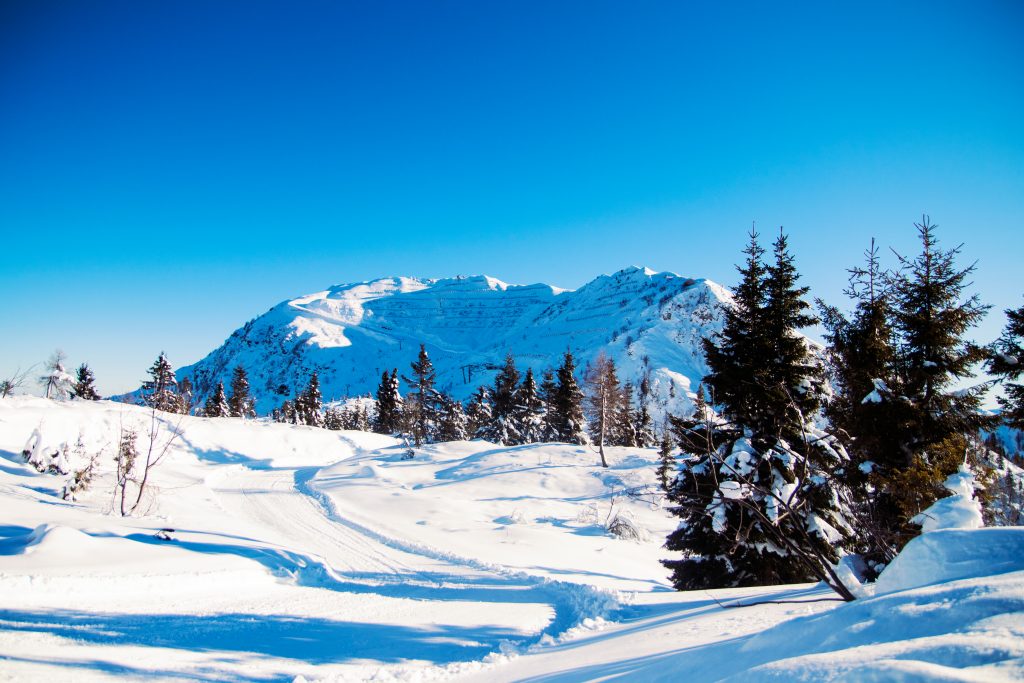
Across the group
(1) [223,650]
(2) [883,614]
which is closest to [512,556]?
(1) [223,650]

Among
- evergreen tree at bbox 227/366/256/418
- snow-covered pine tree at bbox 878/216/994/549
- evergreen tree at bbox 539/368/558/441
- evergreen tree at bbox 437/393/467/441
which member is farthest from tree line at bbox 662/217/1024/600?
evergreen tree at bbox 227/366/256/418

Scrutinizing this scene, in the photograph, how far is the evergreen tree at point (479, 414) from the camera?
54.4m

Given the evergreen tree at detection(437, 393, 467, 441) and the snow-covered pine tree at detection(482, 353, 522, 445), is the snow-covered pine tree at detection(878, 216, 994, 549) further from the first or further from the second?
the evergreen tree at detection(437, 393, 467, 441)

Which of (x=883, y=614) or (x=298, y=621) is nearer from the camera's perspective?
(x=883, y=614)

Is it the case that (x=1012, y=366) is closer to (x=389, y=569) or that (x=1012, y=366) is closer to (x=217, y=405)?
(x=389, y=569)

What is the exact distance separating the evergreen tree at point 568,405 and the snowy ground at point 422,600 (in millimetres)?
21726

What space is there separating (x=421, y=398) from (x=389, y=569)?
39.6 m

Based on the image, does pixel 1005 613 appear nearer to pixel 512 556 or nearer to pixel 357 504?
pixel 512 556

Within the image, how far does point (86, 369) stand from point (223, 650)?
72.1 m

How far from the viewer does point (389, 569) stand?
47.3 ft

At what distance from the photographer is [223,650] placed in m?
8.11

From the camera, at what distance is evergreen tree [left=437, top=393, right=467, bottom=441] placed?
2229 inches

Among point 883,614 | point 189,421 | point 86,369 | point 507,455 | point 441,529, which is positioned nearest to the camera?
point 883,614

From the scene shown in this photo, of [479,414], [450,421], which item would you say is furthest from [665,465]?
[450,421]
